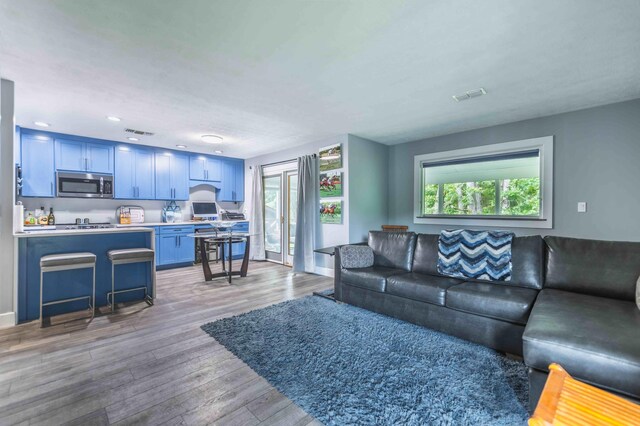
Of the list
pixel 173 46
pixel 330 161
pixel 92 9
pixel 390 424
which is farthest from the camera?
pixel 330 161

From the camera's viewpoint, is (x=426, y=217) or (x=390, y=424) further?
(x=426, y=217)

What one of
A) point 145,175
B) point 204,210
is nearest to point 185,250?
point 204,210

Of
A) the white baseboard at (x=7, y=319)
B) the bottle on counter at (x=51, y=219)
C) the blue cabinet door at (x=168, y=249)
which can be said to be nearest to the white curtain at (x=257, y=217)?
the blue cabinet door at (x=168, y=249)

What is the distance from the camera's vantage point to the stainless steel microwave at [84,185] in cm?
468

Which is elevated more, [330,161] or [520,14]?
[520,14]

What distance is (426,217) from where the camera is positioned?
5.04 metres

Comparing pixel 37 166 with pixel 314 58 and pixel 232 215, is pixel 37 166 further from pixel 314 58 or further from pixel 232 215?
pixel 314 58

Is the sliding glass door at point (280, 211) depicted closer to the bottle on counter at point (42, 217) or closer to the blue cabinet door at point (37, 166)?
the blue cabinet door at point (37, 166)

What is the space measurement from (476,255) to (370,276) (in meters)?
1.11

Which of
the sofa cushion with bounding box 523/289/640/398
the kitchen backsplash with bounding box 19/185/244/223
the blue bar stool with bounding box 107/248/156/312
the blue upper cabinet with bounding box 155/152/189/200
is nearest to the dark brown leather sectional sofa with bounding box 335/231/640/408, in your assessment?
the sofa cushion with bounding box 523/289/640/398

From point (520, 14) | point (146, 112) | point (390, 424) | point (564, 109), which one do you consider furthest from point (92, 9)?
point (564, 109)

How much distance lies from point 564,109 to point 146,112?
5352 millimetres

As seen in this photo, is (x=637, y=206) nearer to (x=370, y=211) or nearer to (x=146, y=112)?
(x=370, y=211)

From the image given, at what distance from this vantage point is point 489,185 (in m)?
4.40
